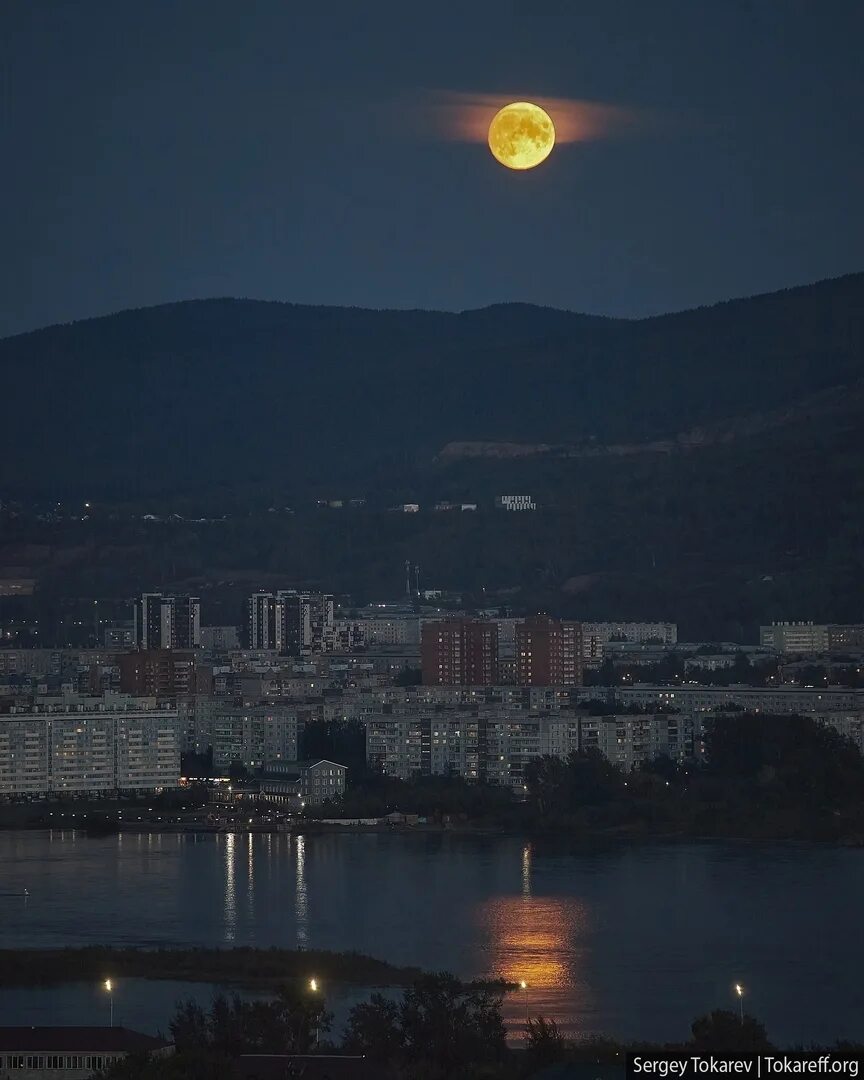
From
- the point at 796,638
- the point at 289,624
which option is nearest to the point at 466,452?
the point at 289,624

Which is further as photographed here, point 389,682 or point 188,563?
point 188,563

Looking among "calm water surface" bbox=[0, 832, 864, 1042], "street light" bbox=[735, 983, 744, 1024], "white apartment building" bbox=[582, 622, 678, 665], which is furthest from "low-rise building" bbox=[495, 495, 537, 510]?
"street light" bbox=[735, 983, 744, 1024]

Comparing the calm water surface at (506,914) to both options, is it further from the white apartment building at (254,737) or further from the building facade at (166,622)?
the building facade at (166,622)

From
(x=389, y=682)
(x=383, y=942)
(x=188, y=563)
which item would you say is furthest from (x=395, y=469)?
(x=383, y=942)

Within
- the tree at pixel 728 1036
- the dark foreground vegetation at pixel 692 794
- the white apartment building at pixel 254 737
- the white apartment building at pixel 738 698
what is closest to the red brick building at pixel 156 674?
the white apartment building at pixel 254 737

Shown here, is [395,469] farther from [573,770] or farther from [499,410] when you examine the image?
[573,770]

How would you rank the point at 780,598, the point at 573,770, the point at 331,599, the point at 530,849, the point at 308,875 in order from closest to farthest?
the point at 308,875, the point at 530,849, the point at 573,770, the point at 780,598, the point at 331,599

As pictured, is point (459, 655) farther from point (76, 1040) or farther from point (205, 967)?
point (76, 1040)

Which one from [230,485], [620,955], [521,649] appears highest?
[230,485]
